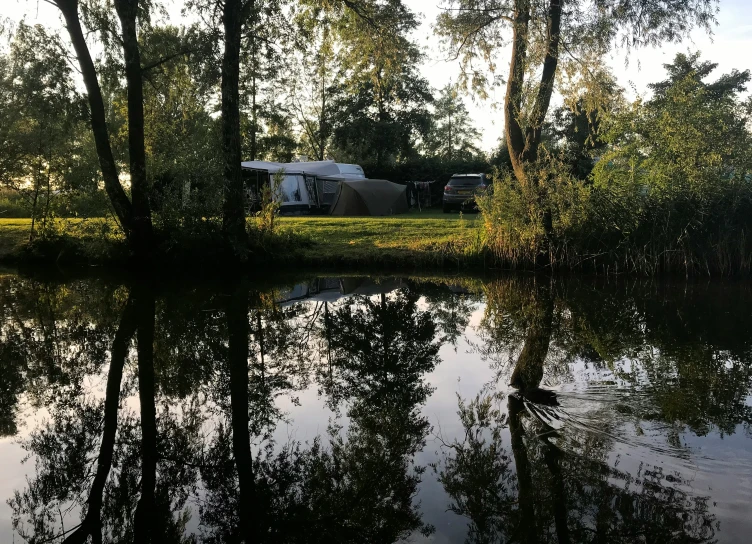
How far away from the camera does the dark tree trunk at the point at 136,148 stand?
13.3 m

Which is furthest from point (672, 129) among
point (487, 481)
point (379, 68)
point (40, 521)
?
point (40, 521)

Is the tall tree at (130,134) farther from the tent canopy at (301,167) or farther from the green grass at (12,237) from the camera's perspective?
the tent canopy at (301,167)

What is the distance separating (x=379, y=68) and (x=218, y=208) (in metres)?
5.80

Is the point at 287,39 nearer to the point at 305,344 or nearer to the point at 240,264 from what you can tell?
the point at 240,264

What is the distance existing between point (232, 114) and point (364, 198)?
12.4m

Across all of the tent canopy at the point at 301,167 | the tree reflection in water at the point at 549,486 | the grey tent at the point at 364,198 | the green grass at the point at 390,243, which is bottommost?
the tree reflection in water at the point at 549,486

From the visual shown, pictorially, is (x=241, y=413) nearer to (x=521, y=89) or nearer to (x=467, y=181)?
(x=521, y=89)

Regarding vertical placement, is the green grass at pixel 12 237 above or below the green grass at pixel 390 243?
above

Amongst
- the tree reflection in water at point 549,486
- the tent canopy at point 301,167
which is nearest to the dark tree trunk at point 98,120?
the tent canopy at point 301,167

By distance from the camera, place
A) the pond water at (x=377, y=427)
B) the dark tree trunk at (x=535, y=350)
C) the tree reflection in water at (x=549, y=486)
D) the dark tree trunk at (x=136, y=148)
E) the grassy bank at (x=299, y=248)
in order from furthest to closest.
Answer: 1. the grassy bank at (x=299, y=248)
2. the dark tree trunk at (x=136, y=148)
3. the dark tree trunk at (x=535, y=350)
4. the pond water at (x=377, y=427)
5. the tree reflection in water at (x=549, y=486)

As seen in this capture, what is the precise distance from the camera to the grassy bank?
14164mm

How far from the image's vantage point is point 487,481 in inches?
149

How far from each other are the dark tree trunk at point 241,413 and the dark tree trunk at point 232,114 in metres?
4.94

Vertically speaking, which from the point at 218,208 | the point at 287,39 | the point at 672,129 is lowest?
the point at 218,208
